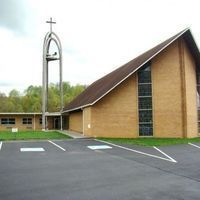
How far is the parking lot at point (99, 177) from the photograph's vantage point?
8258mm

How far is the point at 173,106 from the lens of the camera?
1137 inches

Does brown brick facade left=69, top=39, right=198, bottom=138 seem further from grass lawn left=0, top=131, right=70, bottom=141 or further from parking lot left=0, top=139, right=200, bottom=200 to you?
parking lot left=0, top=139, right=200, bottom=200

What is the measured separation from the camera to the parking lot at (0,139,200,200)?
8258mm

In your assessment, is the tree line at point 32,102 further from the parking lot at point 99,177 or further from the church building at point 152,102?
the parking lot at point 99,177

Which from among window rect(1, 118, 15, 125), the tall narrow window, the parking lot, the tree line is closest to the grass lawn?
the tall narrow window

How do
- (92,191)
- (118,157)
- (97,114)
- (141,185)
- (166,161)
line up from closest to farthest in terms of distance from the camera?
(92,191), (141,185), (166,161), (118,157), (97,114)

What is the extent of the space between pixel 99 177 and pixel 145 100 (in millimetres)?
19271

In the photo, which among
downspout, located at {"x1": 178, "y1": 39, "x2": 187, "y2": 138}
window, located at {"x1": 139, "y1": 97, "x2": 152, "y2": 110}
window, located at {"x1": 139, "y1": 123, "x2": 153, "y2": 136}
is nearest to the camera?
downspout, located at {"x1": 178, "y1": 39, "x2": 187, "y2": 138}

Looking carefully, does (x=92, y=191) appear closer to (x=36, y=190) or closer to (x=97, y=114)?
(x=36, y=190)

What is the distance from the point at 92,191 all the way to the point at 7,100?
8945 cm

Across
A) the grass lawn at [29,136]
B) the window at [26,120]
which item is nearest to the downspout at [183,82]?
the grass lawn at [29,136]

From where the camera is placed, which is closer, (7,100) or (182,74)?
(182,74)

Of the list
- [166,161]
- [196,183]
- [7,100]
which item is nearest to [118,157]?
[166,161]

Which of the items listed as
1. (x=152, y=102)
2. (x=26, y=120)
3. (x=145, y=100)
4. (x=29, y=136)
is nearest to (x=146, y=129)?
(x=152, y=102)
